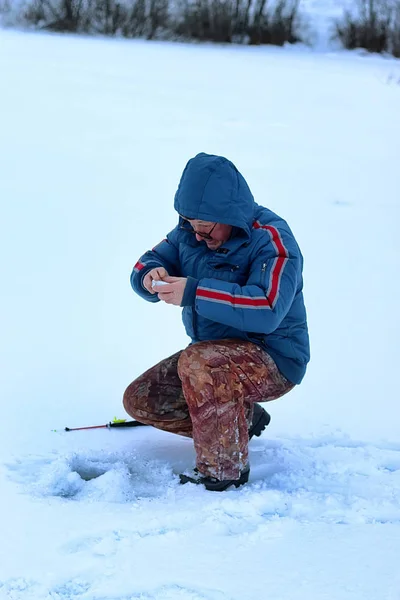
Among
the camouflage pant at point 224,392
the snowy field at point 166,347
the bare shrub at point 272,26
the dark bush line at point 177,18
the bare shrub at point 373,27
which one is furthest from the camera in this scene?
the bare shrub at point 272,26

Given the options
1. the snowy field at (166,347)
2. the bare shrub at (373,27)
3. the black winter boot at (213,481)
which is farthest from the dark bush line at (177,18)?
the black winter boot at (213,481)

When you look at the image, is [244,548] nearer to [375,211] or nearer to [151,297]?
[151,297]

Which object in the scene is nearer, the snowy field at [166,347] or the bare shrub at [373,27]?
the snowy field at [166,347]

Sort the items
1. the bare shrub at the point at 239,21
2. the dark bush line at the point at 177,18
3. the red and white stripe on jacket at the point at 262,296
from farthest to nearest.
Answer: the bare shrub at the point at 239,21
the dark bush line at the point at 177,18
the red and white stripe on jacket at the point at 262,296

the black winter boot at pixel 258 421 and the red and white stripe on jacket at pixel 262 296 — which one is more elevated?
the red and white stripe on jacket at pixel 262 296

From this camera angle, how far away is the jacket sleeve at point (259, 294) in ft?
7.69

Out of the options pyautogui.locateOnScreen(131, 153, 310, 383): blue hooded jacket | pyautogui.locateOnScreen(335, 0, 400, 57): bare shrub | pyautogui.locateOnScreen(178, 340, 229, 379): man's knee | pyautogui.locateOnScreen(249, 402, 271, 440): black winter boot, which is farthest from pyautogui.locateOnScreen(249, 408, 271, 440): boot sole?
pyautogui.locateOnScreen(335, 0, 400, 57): bare shrub

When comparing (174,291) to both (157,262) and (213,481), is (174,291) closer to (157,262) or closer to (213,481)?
(157,262)

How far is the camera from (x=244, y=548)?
6.80 ft

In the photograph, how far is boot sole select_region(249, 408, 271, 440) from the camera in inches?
112

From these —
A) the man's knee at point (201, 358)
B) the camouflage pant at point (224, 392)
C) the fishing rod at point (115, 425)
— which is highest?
the man's knee at point (201, 358)

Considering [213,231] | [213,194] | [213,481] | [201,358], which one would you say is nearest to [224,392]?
[201,358]

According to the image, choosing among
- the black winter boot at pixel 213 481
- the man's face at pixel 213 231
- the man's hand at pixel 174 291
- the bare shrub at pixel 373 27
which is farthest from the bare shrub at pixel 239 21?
the black winter boot at pixel 213 481

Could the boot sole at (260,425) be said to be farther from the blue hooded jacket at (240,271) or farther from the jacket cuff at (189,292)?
the jacket cuff at (189,292)
